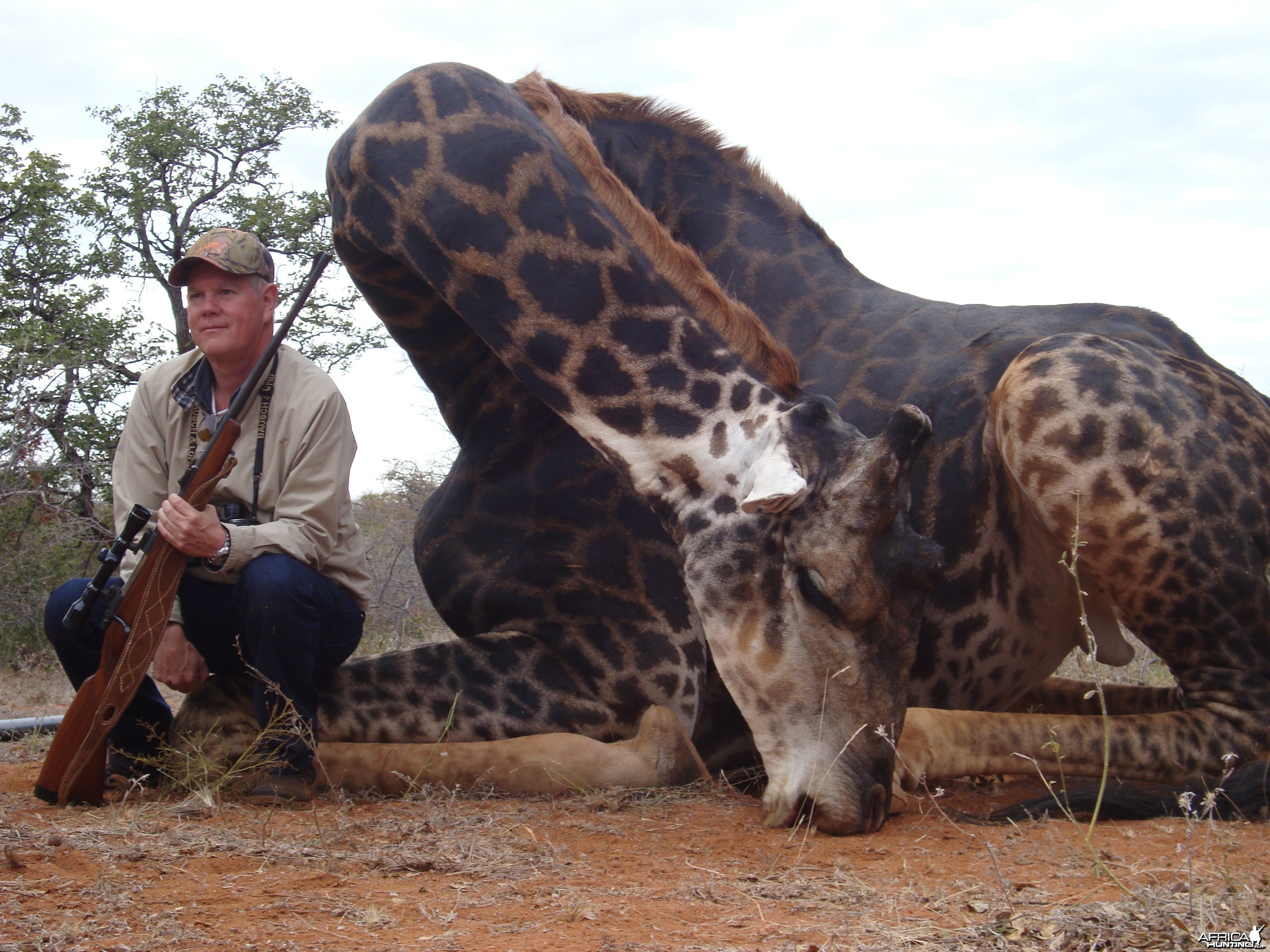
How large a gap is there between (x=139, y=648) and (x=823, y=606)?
2.01 metres

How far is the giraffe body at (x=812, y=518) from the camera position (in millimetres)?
3295

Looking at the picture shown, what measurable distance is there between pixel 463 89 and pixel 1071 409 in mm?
2223

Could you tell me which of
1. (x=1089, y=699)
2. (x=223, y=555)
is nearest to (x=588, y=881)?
(x=223, y=555)

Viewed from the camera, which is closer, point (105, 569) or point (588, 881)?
point (588, 881)

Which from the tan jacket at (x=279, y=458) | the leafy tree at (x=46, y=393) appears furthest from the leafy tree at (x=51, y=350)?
the tan jacket at (x=279, y=458)

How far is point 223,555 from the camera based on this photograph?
3.58 metres

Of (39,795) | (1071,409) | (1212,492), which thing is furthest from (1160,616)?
(39,795)

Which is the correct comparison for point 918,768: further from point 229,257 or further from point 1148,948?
point 229,257

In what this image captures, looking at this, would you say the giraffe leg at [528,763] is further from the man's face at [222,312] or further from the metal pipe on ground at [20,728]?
the metal pipe on ground at [20,728]

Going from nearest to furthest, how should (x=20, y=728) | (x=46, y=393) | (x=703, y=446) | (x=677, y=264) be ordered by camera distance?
1. (x=703, y=446)
2. (x=677, y=264)
3. (x=20, y=728)
4. (x=46, y=393)

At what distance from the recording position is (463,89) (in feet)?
12.3

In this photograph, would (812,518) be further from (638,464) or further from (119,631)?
(119,631)

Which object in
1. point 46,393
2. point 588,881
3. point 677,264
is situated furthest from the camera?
point 46,393

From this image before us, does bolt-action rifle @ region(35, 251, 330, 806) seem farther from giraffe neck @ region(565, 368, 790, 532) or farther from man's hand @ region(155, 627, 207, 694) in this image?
giraffe neck @ region(565, 368, 790, 532)
